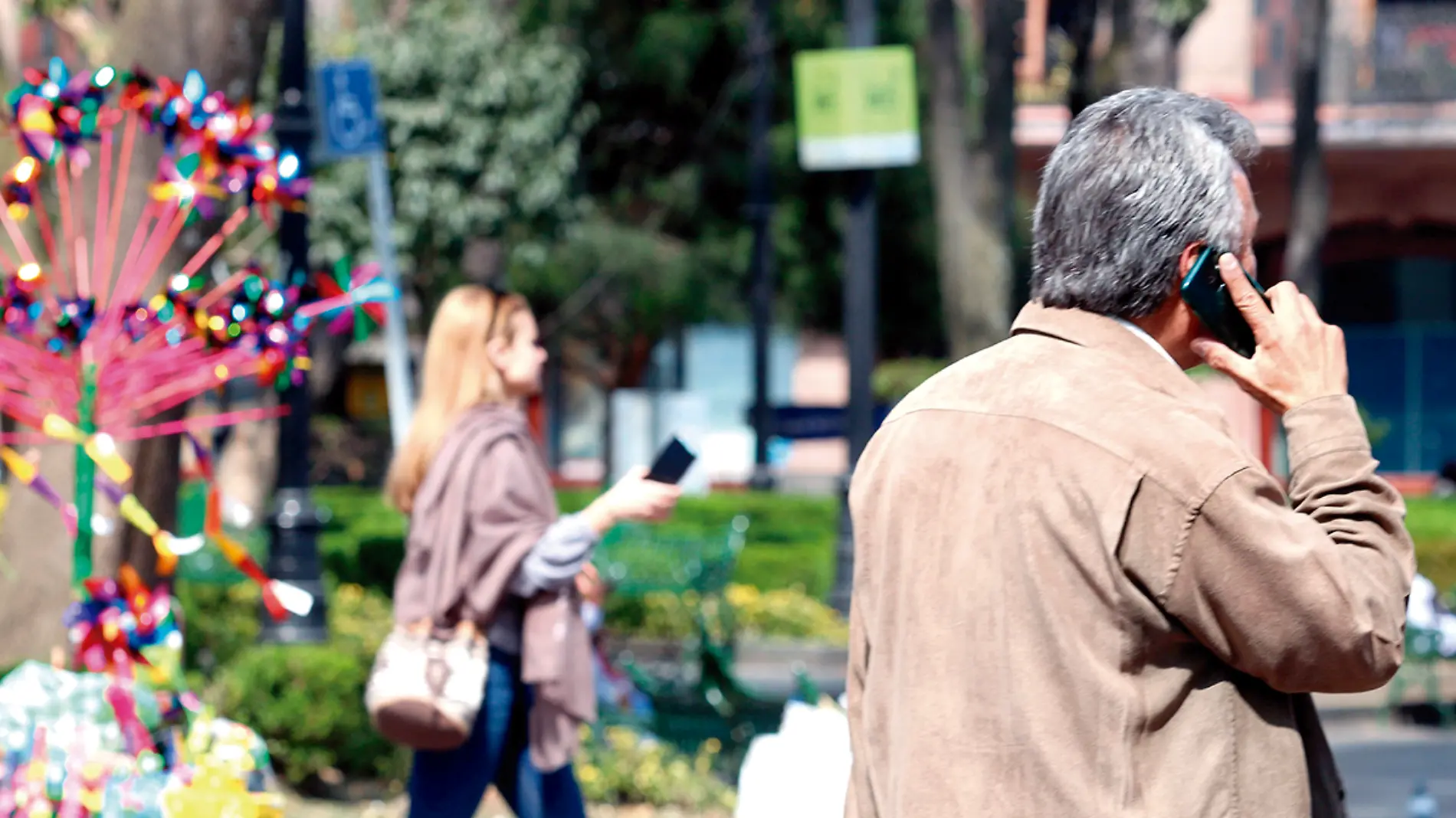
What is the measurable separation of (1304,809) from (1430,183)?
25.1m

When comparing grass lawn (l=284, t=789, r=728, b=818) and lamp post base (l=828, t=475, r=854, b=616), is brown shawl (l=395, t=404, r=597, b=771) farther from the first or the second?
lamp post base (l=828, t=475, r=854, b=616)

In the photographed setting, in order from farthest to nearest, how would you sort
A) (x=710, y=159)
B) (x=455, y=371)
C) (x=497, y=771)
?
(x=710, y=159)
(x=455, y=371)
(x=497, y=771)

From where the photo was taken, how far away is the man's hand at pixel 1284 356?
2.20 meters

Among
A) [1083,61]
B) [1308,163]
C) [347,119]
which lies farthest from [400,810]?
[1083,61]

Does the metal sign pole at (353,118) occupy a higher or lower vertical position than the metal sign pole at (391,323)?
higher

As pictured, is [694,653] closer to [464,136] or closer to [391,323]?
[391,323]

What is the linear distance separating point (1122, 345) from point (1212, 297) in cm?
12

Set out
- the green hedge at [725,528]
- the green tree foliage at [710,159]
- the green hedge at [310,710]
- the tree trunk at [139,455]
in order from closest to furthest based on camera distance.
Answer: the tree trunk at [139,455] < the green hedge at [310,710] < the green hedge at [725,528] < the green tree foliage at [710,159]

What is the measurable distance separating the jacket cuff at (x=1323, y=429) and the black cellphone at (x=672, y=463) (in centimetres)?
237

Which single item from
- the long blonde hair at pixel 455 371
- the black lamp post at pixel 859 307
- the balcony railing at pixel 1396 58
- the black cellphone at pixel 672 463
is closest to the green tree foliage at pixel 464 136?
the balcony railing at pixel 1396 58

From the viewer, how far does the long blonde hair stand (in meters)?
4.84

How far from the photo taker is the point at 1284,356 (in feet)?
7.27

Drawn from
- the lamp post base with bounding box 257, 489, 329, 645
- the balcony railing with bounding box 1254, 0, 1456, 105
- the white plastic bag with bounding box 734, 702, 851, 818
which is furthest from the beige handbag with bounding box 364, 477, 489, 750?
the balcony railing with bounding box 1254, 0, 1456, 105

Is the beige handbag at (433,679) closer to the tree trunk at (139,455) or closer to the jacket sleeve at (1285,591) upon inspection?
the tree trunk at (139,455)
